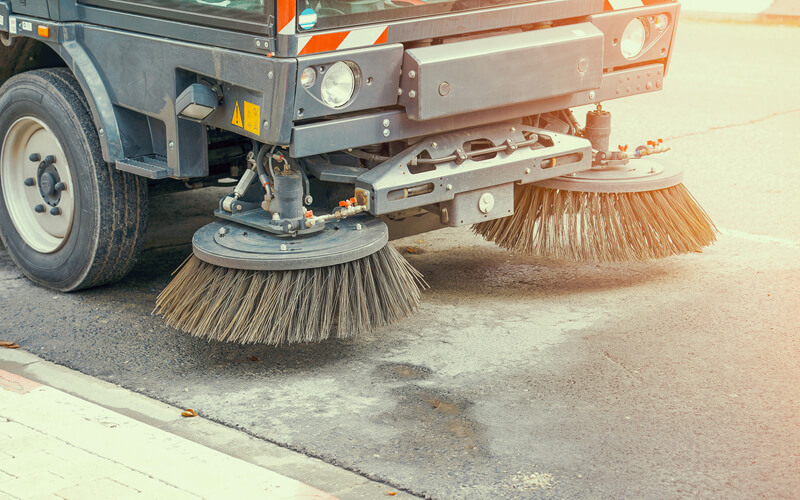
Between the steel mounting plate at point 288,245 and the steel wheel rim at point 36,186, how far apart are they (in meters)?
0.97

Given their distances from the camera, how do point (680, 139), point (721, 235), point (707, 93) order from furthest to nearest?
point (707, 93) < point (680, 139) < point (721, 235)

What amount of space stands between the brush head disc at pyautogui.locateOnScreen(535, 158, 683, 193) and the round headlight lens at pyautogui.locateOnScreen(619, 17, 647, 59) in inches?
21.3

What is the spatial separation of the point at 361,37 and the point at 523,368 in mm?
1407

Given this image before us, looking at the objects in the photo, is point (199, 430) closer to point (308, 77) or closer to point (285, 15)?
point (308, 77)

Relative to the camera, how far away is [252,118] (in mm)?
3756

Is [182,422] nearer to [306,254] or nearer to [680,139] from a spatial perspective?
[306,254]

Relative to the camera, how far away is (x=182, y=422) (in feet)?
11.6

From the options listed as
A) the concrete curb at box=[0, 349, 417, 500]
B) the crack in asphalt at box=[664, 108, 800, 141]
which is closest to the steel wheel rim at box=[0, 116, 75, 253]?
the concrete curb at box=[0, 349, 417, 500]

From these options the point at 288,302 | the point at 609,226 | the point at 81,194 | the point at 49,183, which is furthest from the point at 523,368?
the point at 49,183

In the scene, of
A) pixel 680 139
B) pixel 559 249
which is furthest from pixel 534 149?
pixel 680 139

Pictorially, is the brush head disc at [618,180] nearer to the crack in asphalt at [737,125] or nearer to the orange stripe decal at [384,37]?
the orange stripe decal at [384,37]

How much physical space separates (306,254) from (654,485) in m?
1.51

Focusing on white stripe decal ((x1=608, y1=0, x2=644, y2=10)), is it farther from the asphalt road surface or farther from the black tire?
the black tire

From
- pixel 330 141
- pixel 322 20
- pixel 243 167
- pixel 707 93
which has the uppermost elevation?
pixel 322 20
